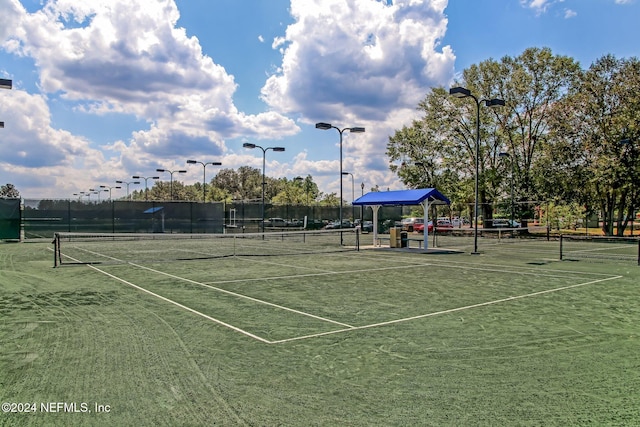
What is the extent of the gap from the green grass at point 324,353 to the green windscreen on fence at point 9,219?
84.7 feet

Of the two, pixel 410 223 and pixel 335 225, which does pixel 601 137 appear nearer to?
pixel 410 223

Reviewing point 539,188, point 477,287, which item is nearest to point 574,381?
point 477,287

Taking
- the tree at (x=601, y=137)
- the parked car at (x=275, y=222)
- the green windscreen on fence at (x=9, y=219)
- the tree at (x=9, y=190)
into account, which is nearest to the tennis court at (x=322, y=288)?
the green windscreen on fence at (x=9, y=219)

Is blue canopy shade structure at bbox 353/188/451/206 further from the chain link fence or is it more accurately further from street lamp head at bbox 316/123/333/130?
the chain link fence

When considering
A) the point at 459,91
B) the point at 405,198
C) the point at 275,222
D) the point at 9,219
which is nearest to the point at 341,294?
the point at 459,91

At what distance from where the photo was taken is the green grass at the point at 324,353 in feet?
15.7

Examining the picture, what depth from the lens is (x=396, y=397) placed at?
5.12 metres

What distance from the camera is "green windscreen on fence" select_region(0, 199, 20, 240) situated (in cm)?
3488

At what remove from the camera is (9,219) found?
3503cm

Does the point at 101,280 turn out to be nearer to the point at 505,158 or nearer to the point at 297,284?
the point at 297,284

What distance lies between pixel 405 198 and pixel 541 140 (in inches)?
940

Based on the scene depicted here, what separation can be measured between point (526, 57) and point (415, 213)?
26.6m

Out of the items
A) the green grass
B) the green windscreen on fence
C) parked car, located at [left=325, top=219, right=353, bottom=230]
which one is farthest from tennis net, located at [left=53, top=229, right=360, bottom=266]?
parked car, located at [left=325, top=219, right=353, bottom=230]

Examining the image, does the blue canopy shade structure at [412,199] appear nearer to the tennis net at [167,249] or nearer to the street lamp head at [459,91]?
the tennis net at [167,249]
